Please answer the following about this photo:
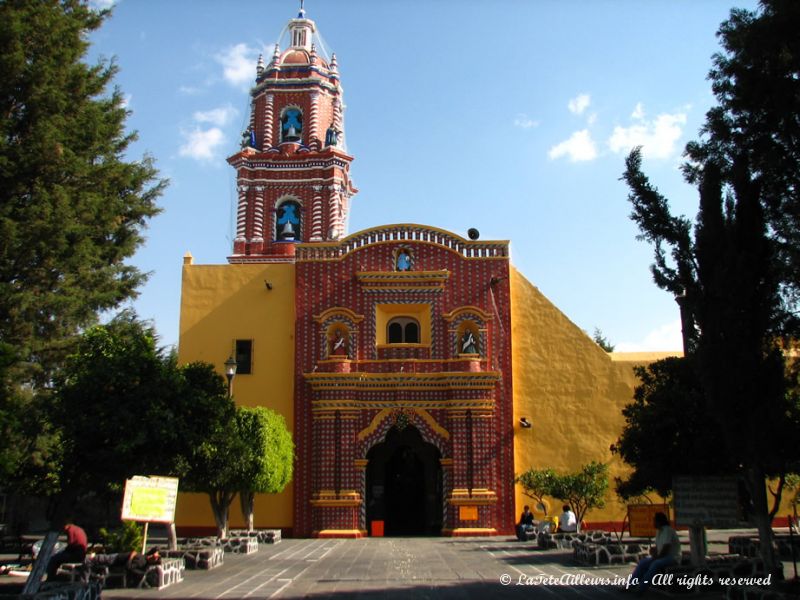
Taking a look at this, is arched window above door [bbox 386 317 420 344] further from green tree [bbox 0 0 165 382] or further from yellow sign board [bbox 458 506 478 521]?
green tree [bbox 0 0 165 382]

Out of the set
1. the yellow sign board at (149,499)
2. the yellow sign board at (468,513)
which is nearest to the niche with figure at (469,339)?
the yellow sign board at (468,513)

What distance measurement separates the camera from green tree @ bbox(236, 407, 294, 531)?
20.7 metres

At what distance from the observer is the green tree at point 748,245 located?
10828 mm

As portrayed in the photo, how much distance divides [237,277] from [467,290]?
792cm

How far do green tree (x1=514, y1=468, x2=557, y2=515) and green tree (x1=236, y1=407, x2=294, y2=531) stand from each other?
23.3 feet

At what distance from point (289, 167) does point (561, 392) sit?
16.7 meters

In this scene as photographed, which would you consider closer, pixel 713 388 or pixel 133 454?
pixel 713 388

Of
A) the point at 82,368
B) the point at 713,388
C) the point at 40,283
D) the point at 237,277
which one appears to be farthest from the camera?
the point at 237,277

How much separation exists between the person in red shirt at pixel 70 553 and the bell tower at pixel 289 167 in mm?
22325

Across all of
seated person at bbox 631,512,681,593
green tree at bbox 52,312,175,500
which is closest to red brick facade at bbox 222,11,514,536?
green tree at bbox 52,312,175,500

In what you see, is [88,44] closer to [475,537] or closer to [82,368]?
[82,368]

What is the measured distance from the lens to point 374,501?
2638 cm

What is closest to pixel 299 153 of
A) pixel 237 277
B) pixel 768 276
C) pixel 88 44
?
pixel 237 277

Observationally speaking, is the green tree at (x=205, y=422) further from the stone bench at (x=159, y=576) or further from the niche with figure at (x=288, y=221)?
the niche with figure at (x=288, y=221)
